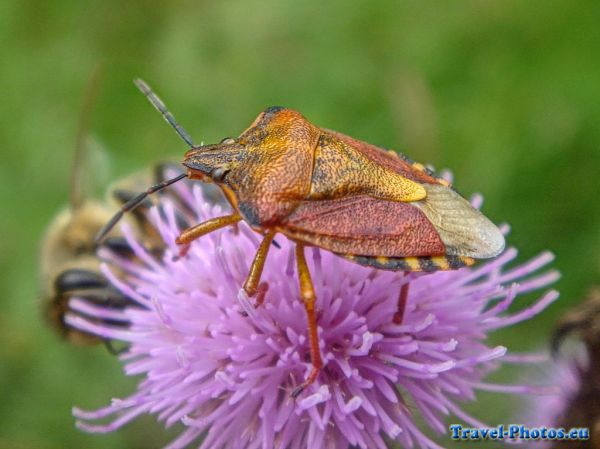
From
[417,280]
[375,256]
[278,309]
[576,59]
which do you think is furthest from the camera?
[576,59]

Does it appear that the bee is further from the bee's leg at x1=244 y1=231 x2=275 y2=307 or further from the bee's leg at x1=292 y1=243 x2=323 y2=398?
the bee's leg at x1=292 y1=243 x2=323 y2=398

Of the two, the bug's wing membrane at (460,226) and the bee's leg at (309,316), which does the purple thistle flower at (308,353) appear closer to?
the bee's leg at (309,316)

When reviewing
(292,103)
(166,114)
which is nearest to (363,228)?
(166,114)

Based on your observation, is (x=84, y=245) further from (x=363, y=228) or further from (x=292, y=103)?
(x=292, y=103)

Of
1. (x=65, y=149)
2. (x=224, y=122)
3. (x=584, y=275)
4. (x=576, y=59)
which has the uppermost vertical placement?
(x=576, y=59)

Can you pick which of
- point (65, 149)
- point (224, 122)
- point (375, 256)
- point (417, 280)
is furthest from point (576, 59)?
point (65, 149)

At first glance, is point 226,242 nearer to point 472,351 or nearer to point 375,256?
point 375,256
